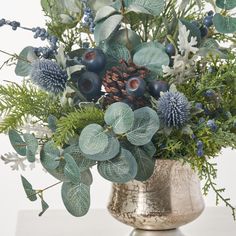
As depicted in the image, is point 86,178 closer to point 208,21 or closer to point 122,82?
point 122,82

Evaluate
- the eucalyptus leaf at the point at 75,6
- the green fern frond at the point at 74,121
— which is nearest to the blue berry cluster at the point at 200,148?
the green fern frond at the point at 74,121

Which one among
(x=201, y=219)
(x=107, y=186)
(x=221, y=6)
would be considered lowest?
(x=201, y=219)

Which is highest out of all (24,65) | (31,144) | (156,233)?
(24,65)

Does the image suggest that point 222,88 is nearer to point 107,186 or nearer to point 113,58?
point 113,58

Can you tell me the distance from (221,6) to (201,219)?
0.50m

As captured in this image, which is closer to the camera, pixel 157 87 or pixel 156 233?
pixel 157 87

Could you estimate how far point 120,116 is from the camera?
717 millimetres

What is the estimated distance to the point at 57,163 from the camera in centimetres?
77

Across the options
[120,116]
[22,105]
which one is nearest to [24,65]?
[22,105]

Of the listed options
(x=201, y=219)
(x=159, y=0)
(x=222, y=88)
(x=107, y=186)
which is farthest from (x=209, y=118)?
(x=107, y=186)

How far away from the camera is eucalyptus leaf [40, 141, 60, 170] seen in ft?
2.54

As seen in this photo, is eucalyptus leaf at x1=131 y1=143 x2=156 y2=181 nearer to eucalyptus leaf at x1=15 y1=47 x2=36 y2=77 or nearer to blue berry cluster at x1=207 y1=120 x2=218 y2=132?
blue berry cluster at x1=207 y1=120 x2=218 y2=132

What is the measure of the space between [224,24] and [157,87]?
0.33ft

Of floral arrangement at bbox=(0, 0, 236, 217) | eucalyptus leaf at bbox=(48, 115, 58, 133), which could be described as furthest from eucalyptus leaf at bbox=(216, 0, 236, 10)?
eucalyptus leaf at bbox=(48, 115, 58, 133)
